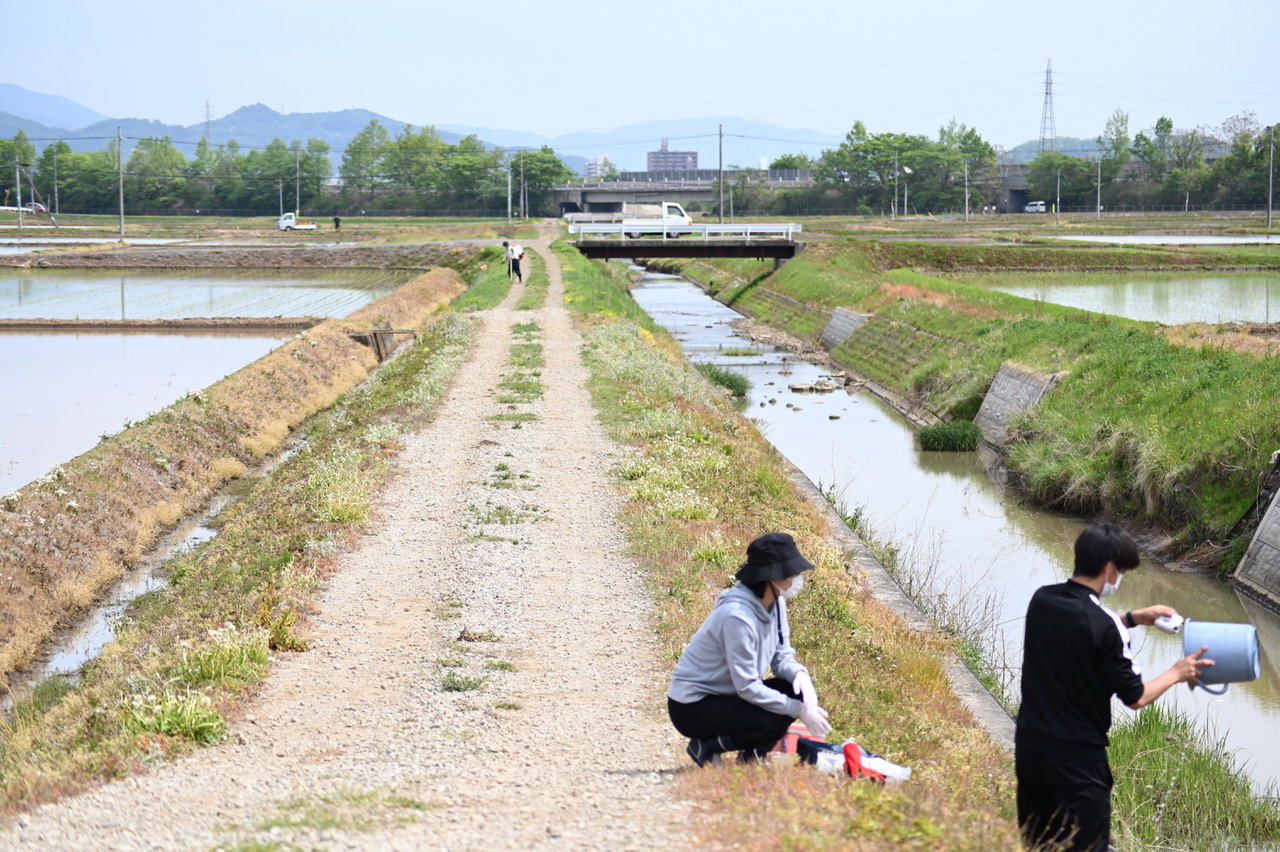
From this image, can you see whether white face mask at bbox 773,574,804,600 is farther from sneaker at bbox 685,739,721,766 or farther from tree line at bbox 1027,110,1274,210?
tree line at bbox 1027,110,1274,210

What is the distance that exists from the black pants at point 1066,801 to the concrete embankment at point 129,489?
1049cm

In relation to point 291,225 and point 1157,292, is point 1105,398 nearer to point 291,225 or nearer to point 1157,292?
point 1157,292

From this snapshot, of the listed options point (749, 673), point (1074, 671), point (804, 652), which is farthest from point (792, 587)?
point (804, 652)

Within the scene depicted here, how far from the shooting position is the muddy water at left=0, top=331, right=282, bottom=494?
22.3 m

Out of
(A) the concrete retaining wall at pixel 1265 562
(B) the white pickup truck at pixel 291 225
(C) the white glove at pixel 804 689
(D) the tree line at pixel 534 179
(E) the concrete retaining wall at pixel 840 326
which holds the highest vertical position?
(D) the tree line at pixel 534 179

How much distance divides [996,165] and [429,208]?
68342mm

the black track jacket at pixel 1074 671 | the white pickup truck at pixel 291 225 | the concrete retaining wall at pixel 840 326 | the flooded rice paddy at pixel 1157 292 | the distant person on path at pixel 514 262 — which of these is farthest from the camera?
the white pickup truck at pixel 291 225

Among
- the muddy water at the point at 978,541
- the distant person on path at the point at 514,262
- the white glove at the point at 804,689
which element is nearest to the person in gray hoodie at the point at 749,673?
the white glove at the point at 804,689

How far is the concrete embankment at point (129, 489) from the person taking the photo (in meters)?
14.1

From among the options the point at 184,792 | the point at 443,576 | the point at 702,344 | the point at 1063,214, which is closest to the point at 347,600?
the point at 443,576

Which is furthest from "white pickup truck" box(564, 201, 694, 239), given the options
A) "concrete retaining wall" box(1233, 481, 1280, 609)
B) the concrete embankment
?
"concrete retaining wall" box(1233, 481, 1280, 609)

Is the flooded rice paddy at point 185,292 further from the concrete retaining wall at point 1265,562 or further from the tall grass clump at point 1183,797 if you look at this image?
the tall grass clump at point 1183,797

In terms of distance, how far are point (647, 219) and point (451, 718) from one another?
6477cm

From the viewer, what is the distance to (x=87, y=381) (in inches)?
1198
